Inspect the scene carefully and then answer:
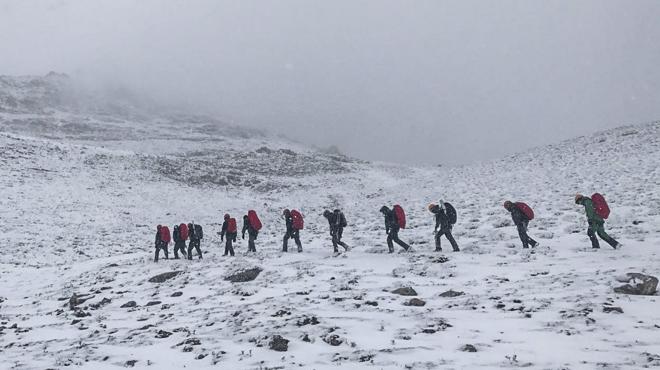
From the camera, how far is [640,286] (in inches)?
339

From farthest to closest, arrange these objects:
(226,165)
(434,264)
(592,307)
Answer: (226,165) → (434,264) → (592,307)

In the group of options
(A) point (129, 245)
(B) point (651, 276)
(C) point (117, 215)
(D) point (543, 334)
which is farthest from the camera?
(C) point (117, 215)

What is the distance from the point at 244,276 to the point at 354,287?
3.89 meters

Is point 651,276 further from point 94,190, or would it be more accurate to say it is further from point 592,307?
point 94,190

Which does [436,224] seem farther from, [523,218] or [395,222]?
[523,218]

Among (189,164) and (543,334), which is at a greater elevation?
(189,164)

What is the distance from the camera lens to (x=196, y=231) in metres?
19.0

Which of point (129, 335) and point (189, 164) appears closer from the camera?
point (129, 335)

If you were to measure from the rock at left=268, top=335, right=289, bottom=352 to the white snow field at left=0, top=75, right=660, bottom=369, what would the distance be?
85 mm

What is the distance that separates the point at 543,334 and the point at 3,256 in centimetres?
2445

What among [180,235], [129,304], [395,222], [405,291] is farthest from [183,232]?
[405,291]

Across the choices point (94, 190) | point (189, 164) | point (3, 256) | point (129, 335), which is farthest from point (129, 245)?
point (189, 164)

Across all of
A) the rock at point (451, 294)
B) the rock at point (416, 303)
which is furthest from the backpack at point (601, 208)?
the rock at point (416, 303)

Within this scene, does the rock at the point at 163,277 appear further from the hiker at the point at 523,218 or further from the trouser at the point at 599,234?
the trouser at the point at 599,234
